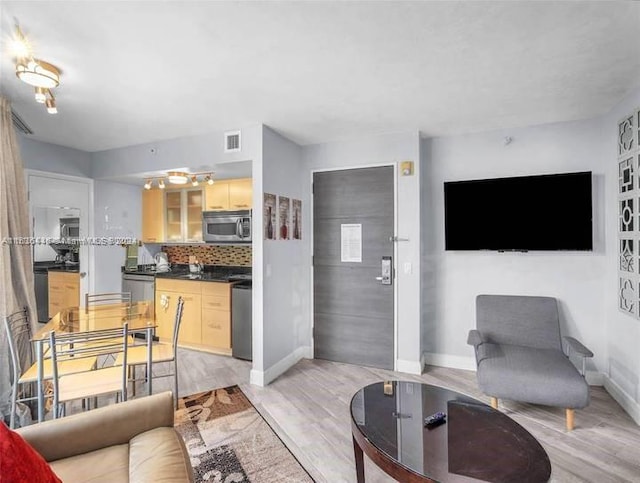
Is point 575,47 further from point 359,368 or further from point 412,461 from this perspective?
point 359,368

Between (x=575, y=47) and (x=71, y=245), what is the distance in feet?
16.2

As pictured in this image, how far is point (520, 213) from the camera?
319 cm

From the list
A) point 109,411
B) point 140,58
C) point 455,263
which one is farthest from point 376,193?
point 109,411

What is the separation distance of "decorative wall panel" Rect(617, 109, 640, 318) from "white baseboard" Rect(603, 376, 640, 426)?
0.64 metres

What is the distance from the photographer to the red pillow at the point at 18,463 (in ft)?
3.15

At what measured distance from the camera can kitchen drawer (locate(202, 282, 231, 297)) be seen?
3.94 m

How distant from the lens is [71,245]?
3951 millimetres

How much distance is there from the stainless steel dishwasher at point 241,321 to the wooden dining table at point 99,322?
1028 mm

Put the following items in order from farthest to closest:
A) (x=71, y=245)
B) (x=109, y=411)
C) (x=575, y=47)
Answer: (x=71, y=245) < (x=575, y=47) < (x=109, y=411)

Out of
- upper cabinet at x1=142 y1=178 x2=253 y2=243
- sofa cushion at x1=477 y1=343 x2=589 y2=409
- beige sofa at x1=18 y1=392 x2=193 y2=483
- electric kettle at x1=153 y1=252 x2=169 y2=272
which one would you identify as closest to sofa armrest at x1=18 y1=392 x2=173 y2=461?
beige sofa at x1=18 y1=392 x2=193 y2=483

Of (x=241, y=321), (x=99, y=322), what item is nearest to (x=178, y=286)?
(x=241, y=321)

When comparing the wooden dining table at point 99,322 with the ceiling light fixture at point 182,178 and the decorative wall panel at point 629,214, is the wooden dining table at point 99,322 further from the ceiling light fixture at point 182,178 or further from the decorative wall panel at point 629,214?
the decorative wall panel at point 629,214

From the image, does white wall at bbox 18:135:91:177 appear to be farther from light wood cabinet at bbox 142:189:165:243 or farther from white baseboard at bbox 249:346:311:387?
white baseboard at bbox 249:346:311:387

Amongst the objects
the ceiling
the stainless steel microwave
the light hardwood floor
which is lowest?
the light hardwood floor
